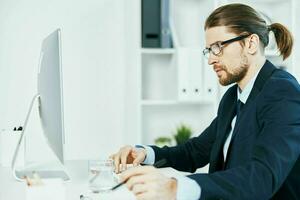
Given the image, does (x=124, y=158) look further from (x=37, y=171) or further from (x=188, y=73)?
(x=188, y=73)

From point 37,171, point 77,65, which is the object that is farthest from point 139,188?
point 77,65

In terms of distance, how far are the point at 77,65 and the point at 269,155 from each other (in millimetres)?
1970

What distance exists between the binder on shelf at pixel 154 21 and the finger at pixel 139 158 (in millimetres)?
1226

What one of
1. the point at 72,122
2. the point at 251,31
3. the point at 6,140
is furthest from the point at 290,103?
the point at 72,122

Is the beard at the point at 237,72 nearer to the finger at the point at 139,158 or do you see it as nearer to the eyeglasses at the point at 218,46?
the eyeglasses at the point at 218,46

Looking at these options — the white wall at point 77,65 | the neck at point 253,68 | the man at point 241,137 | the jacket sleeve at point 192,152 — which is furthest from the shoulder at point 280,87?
the white wall at point 77,65

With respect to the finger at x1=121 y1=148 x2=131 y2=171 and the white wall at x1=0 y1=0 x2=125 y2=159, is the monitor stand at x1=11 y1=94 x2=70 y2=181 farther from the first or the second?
the white wall at x1=0 y1=0 x2=125 y2=159

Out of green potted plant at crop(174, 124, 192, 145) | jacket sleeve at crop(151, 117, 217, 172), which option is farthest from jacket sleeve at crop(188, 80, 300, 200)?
green potted plant at crop(174, 124, 192, 145)

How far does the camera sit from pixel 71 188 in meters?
1.46

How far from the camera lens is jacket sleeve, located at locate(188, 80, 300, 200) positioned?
112 cm

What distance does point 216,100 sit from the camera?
114 inches

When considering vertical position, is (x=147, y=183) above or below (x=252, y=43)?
below

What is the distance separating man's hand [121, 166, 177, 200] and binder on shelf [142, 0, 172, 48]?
1.82 metres

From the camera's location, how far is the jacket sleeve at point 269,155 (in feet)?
3.66
